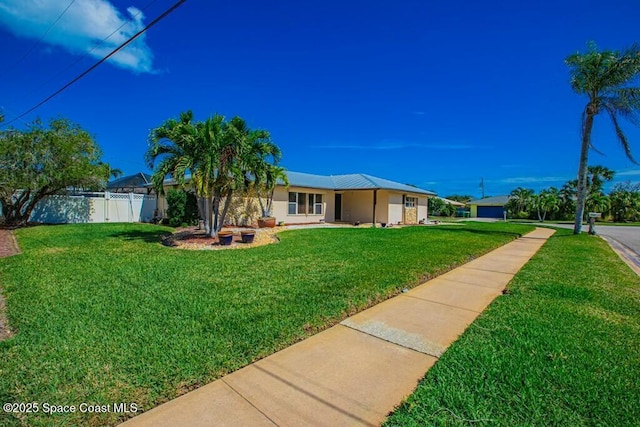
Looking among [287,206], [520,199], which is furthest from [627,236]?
[520,199]

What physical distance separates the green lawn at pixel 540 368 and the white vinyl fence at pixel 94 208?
21.3m

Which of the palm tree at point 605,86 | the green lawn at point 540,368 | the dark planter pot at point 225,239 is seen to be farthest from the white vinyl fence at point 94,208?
the palm tree at point 605,86

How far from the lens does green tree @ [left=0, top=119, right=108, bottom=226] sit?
1362 cm

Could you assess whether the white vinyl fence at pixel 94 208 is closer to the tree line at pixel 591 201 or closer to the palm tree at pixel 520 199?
the tree line at pixel 591 201

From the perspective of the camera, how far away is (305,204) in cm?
2072

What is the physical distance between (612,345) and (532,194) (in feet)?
150

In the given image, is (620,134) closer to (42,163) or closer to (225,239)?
(225,239)

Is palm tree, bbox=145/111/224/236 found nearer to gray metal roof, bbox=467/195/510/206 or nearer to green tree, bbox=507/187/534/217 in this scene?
green tree, bbox=507/187/534/217

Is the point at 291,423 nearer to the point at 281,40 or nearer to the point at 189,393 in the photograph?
the point at 189,393

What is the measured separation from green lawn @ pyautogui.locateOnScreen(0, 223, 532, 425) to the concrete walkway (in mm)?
212

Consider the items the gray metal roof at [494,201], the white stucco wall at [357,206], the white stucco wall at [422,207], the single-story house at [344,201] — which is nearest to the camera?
the single-story house at [344,201]

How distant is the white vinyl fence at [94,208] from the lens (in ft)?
57.0

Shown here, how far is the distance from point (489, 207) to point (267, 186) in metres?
50.9

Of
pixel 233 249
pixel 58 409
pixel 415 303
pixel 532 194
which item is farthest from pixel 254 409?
pixel 532 194
